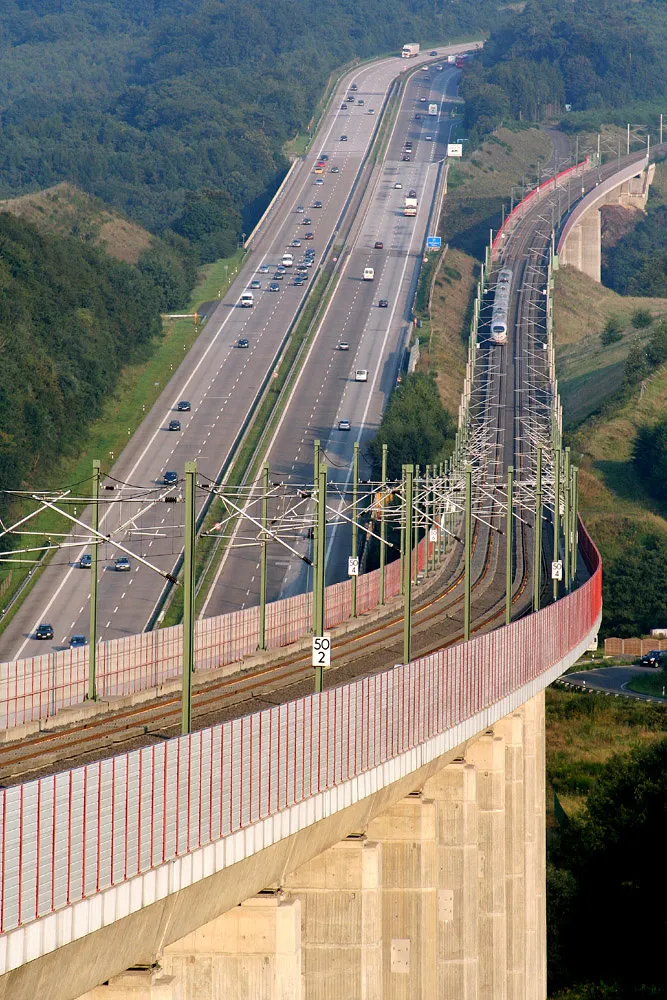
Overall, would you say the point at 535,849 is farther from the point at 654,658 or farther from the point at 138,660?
the point at 654,658

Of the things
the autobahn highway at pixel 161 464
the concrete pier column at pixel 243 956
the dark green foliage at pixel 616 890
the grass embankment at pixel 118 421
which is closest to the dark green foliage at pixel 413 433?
the autobahn highway at pixel 161 464

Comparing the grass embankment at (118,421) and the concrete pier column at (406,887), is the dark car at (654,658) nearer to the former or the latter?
the grass embankment at (118,421)

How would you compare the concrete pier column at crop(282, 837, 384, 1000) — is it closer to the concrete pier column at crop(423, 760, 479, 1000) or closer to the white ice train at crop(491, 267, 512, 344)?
the concrete pier column at crop(423, 760, 479, 1000)

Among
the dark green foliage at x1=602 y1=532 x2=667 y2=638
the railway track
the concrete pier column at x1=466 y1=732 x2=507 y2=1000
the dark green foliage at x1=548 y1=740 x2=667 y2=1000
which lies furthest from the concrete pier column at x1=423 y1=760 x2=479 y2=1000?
the dark green foliage at x1=602 y1=532 x2=667 y2=638

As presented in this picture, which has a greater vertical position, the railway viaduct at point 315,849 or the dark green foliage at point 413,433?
the dark green foliage at point 413,433

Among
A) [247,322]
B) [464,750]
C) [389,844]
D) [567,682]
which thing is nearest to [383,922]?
[389,844]
